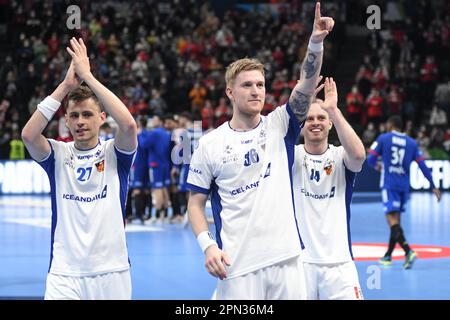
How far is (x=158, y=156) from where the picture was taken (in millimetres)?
17797

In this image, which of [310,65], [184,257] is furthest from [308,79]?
[184,257]

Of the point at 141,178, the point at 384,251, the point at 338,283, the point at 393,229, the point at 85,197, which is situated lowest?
the point at 384,251

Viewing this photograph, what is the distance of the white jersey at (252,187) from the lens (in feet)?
18.0

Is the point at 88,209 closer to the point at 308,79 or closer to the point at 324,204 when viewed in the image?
the point at 308,79

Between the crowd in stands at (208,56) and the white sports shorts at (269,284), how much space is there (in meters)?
20.1

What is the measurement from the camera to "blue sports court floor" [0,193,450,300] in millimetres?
10484

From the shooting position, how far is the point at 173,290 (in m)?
10.4

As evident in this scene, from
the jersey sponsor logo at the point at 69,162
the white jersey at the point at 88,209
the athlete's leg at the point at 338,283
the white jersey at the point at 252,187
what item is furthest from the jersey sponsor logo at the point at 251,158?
the athlete's leg at the point at 338,283

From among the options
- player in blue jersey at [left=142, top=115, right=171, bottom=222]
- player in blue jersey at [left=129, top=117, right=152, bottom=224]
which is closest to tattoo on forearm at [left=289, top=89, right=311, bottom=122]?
player in blue jersey at [left=142, top=115, right=171, bottom=222]

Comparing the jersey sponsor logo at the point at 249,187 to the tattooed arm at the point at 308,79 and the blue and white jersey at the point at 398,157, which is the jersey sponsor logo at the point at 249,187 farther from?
the blue and white jersey at the point at 398,157

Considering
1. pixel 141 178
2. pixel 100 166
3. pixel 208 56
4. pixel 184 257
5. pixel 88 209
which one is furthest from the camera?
pixel 208 56

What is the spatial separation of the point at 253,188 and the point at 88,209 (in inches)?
44.4

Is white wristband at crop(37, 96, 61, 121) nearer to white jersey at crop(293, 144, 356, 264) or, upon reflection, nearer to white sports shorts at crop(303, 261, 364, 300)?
white jersey at crop(293, 144, 356, 264)
